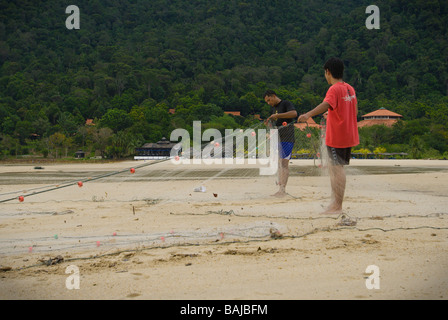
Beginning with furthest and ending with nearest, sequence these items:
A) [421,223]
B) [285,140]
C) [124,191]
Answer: [124,191] → [285,140] → [421,223]

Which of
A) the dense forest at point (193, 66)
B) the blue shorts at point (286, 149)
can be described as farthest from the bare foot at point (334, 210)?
the dense forest at point (193, 66)

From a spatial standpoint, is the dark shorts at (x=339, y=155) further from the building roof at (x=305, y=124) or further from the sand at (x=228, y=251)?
the building roof at (x=305, y=124)

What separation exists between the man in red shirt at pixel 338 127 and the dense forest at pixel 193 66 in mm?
36923

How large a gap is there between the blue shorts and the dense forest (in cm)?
3517

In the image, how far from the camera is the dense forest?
67.4 m

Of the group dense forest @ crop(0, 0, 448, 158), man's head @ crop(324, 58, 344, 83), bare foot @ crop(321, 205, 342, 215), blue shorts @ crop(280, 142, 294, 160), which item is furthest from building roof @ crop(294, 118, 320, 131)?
dense forest @ crop(0, 0, 448, 158)

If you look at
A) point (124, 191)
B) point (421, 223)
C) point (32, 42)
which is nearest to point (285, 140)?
point (421, 223)

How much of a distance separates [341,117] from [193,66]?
129m

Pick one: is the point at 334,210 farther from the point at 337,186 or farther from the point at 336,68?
the point at 336,68

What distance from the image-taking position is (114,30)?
6368 inches
